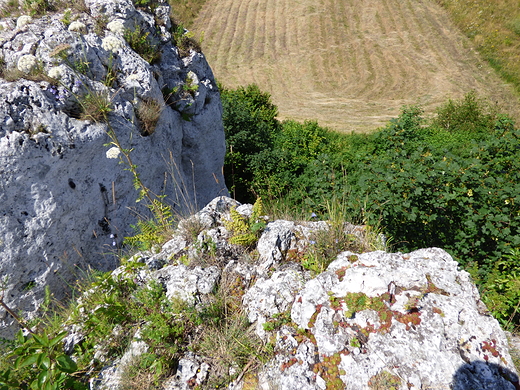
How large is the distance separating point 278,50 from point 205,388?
102 ft

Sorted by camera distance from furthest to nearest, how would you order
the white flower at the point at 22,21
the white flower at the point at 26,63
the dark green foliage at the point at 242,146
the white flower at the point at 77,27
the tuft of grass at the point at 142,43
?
the dark green foliage at the point at 242,146
the tuft of grass at the point at 142,43
the white flower at the point at 77,27
the white flower at the point at 22,21
the white flower at the point at 26,63

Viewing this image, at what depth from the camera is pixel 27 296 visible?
12.3 ft

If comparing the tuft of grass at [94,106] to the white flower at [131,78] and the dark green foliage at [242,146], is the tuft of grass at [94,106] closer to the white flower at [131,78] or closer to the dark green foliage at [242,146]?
the white flower at [131,78]

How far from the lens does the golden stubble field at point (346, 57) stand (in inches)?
875

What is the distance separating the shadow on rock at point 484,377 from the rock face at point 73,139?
3.41 meters

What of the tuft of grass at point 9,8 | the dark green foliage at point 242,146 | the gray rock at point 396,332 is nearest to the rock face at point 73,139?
the tuft of grass at point 9,8

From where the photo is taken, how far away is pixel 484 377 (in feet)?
6.77

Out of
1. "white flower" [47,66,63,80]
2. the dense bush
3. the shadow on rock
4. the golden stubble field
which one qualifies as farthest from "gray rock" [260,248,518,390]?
the golden stubble field

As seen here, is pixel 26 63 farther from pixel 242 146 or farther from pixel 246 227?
Answer: pixel 242 146

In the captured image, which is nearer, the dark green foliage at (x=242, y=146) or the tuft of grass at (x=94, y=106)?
the tuft of grass at (x=94, y=106)

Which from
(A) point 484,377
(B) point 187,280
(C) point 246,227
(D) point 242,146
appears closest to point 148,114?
(C) point 246,227

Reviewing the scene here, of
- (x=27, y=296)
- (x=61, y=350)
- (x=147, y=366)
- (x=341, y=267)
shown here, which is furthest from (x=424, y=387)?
(x=27, y=296)

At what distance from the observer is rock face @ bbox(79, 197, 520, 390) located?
7.06 ft

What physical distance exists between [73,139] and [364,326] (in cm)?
393
